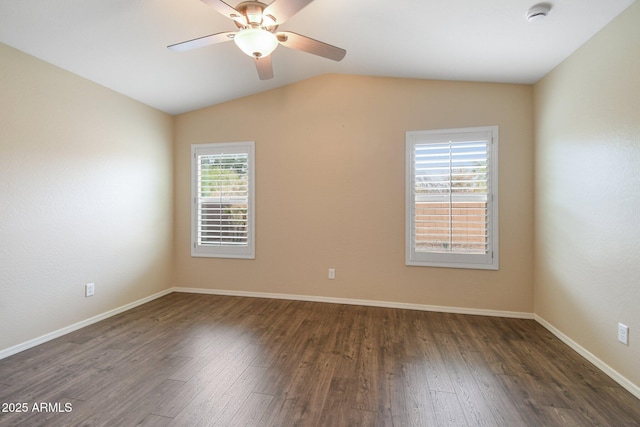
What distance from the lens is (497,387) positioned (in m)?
1.99

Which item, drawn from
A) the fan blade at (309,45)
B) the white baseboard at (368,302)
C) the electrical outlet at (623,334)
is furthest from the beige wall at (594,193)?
the fan blade at (309,45)

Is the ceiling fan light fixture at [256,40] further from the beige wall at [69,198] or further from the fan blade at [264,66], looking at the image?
Result: the beige wall at [69,198]

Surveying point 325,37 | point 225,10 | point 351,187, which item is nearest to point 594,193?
point 351,187

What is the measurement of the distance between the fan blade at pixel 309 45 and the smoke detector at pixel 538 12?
1.40m

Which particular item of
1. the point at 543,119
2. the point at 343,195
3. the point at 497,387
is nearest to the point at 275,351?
the point at 497,387

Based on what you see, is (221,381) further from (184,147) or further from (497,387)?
(184,147)

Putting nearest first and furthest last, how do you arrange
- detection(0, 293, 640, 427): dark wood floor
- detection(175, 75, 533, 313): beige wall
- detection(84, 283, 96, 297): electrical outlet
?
detection(0, 293, 640, 427): dark wood floor → detection(84, 283, 96, 297): electrical outlet → detection(175, 75, 533, 313): beige wall

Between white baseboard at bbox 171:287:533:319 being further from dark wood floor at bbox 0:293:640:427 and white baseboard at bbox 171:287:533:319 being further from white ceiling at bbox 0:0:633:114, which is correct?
white ceiling at bbox 0:0:633:114

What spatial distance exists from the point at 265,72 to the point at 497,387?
9.73 ft

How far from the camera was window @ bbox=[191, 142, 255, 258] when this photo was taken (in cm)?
396

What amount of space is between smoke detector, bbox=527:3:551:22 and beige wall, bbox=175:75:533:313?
127cm

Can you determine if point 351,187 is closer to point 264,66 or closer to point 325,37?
point 325,37

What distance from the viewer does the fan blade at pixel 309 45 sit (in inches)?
76.5

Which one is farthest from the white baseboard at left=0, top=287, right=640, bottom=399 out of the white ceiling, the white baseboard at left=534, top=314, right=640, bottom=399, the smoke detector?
the smoke detector
